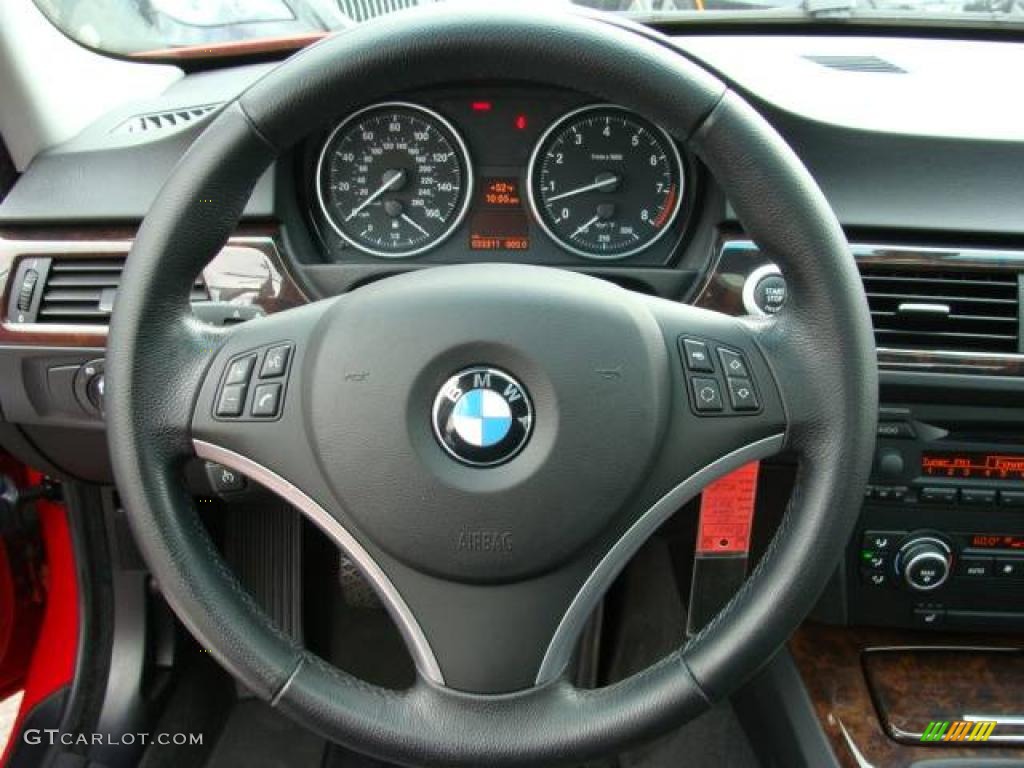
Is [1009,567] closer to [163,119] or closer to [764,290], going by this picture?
[764,290]

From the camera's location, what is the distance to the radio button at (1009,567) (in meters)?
1.55

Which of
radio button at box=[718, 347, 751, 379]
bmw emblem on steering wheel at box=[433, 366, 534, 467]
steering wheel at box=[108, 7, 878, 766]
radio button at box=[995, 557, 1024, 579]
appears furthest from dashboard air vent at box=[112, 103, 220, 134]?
radio button at box=[995, 557, 1024, 579]

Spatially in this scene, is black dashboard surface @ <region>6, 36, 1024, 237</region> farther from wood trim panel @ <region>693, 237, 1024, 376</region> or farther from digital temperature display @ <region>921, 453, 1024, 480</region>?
digital temperature display @ <region>921, 453, 1024, 480</region>

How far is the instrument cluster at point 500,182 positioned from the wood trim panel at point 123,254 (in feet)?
0.37

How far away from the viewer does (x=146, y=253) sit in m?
1.01

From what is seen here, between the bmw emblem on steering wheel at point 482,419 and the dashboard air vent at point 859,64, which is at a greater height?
the dashboard air vent at point 859,64

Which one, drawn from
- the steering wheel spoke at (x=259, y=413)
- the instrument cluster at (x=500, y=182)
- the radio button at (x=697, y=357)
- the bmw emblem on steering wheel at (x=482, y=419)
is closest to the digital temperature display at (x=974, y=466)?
the instrument cluster at (x=500, y=182)

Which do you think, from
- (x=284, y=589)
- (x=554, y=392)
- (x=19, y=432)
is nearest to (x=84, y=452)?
(x=19, y=432)

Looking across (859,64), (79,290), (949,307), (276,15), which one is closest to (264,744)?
(79,290)

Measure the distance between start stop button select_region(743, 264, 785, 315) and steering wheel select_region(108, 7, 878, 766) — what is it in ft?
1.13

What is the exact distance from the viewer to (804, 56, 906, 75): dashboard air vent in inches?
66.7

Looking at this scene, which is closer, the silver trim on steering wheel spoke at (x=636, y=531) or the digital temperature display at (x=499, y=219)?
the silver trim on steering wheel spoke at (x=636, y=531)

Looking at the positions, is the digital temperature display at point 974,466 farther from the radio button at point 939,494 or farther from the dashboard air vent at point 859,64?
the dashboard air vent at point 859,64

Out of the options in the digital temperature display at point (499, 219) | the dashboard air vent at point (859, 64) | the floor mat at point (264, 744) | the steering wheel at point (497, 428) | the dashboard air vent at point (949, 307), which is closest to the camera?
the steering wheel at point (497, 428)
